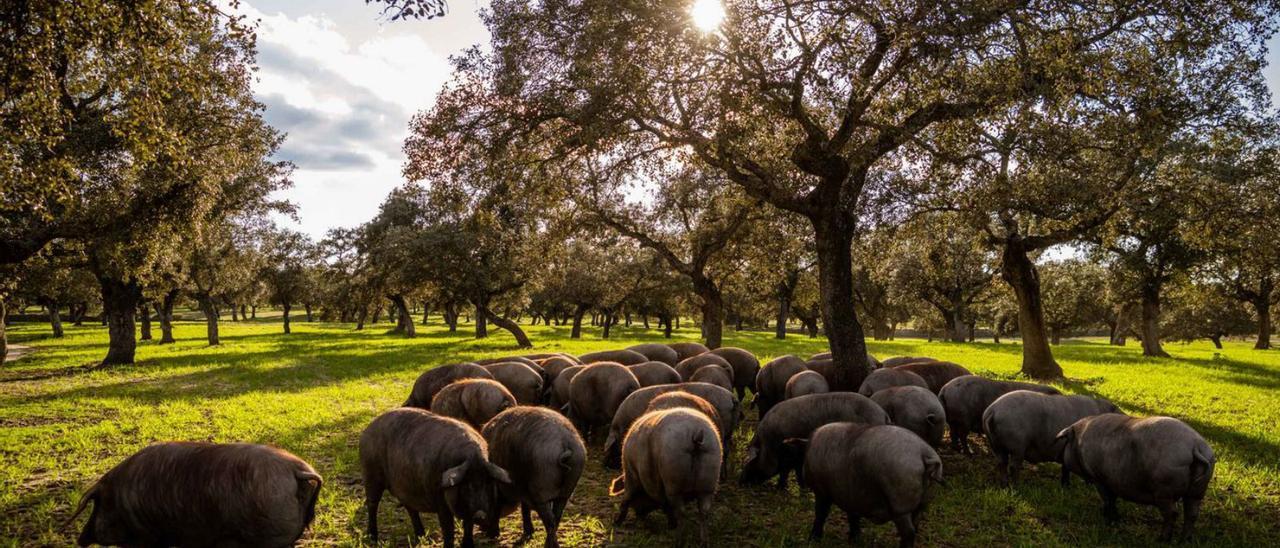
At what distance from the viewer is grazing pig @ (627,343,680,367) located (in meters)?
17.4

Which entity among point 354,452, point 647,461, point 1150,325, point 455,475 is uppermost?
point 1150,325

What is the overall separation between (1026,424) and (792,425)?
339cm

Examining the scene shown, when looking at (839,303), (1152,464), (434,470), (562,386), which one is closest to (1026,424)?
(1152,464)

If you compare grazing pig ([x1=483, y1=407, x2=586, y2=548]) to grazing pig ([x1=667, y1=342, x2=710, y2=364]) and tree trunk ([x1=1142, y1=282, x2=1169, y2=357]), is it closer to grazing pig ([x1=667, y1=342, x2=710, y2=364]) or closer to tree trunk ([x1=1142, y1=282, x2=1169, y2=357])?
grazing pig ([x1=667, y1=342, x2=710, y2=364])

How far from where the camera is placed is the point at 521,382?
Answer: 12.8m

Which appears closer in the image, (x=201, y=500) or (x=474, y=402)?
(x=201, y=500)

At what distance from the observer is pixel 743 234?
2545 centimetres

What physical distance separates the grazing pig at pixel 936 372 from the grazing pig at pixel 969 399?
1672 mm

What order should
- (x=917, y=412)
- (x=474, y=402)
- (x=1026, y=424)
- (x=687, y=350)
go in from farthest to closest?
(x=687, y=350), (x=474, y=402), (x=917, y=412), (x=1026, y=424)

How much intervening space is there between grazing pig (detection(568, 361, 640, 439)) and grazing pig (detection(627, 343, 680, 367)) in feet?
17.9

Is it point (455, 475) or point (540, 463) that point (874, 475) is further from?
point (455, 475)

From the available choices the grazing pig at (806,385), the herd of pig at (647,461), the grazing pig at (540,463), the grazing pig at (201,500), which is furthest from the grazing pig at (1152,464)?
the grazing pig at (201,500)

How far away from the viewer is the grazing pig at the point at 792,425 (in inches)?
344

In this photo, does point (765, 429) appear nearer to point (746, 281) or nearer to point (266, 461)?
point (266, 461)
